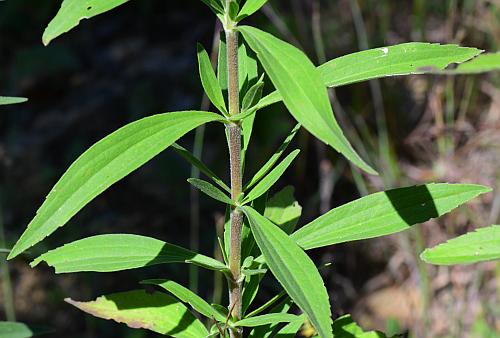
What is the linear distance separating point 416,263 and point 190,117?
181 cm

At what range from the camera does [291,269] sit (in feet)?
2.21

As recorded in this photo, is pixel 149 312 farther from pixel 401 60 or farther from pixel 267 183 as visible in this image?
pixel 401 60

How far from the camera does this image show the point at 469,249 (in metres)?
0.78

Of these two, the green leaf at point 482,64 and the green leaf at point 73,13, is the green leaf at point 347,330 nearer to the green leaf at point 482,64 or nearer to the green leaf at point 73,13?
the green leaf at point 482,64

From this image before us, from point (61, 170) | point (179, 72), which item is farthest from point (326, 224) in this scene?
point (179, 72)

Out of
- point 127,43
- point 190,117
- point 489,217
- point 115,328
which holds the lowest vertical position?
point 115,328

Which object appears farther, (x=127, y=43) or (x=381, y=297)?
(x=127, y=43)

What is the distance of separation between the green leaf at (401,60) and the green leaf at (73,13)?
223 mm

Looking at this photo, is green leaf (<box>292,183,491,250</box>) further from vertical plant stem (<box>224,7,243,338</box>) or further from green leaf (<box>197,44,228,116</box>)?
green leaf (<box>197,44,228,116</box>)

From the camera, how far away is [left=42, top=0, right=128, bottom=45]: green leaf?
23.2 inches

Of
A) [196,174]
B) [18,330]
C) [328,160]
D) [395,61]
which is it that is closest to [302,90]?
[395,61]

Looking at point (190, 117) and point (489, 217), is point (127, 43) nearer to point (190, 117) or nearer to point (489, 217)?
point (489, 217)

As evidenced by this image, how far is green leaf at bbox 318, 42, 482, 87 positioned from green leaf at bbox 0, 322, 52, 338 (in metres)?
0.49

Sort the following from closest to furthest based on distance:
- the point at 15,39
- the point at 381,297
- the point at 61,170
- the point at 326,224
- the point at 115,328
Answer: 1. the point at 326,224
2. the point at 115,328
3. the point at 381,297
4. the point at 61,170
5. the point at 15,39
